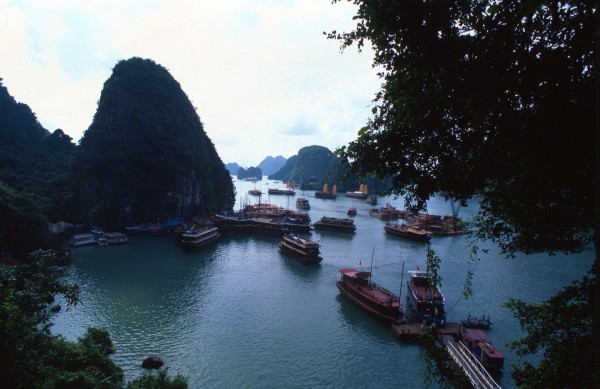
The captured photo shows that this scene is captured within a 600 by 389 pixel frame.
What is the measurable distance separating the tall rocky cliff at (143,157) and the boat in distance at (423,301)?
59.7 meters

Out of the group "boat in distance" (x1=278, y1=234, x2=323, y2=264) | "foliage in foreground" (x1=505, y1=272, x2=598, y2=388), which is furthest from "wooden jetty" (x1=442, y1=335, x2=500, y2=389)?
"boat in distance" (x1=278, y1=234, x2=323, y2=264)

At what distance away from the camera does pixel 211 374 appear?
22625mm

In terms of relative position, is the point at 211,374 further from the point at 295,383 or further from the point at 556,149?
the point at 556,149

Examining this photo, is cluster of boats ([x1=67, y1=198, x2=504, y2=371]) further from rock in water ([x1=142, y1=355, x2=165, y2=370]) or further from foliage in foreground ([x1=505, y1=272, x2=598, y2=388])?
rock in water ([x1=142, y1=355, x2=165, y2=370])

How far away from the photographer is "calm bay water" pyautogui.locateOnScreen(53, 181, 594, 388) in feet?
77.1

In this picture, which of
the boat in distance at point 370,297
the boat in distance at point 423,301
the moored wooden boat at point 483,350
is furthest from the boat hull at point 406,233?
the moored wooden boat at point 483,350

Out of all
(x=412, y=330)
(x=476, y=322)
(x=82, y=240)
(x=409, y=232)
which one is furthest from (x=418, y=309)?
(x=82, y=240)

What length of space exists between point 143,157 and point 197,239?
34.2 m

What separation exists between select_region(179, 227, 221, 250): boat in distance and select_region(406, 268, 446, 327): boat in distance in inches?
1393

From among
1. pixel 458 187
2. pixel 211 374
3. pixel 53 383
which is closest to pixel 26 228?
pixel 211 374

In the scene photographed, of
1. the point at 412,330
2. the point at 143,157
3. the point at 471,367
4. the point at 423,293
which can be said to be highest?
the point at 143,157

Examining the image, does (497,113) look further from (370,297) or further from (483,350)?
(370,297)

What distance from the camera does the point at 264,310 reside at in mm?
32625

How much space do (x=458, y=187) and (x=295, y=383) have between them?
19.9m
